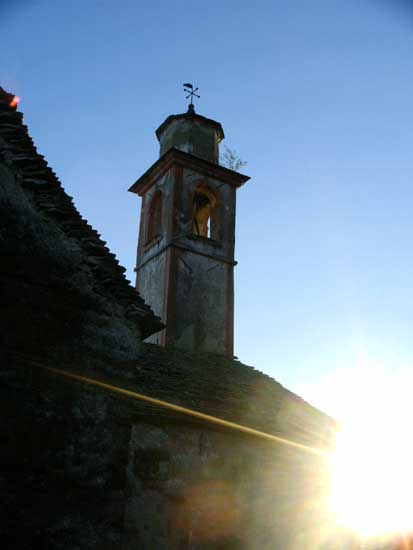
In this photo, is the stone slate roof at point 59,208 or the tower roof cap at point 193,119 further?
the tower roof cap at point 193,119

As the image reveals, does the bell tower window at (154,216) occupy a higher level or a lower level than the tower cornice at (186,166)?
lower

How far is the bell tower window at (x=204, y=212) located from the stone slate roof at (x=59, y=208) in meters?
10.1

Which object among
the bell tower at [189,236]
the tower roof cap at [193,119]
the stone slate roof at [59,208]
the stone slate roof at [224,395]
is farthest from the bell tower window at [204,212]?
the stone slate roof at [59,208]

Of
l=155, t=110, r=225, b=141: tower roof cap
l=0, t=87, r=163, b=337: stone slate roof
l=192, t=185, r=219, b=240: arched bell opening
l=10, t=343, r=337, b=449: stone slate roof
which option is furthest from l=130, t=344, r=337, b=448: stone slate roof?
l=155, t=110, r=225, b=141: tower roof cap

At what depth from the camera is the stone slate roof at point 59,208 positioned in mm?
4691

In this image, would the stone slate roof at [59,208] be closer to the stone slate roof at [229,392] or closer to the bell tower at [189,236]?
Answer: the stone slate roof at [229,392]

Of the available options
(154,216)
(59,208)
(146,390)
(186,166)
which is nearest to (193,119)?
(186,166)

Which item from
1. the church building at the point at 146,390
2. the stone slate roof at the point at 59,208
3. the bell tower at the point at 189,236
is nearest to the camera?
the church building at the point at 146,390

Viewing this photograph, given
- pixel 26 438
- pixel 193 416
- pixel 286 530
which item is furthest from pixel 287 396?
pixel 26 438

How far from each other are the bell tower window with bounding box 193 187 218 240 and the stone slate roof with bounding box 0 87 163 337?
10054 millimetres

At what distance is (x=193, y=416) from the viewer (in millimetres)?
8008

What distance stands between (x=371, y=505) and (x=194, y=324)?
5.86 metres

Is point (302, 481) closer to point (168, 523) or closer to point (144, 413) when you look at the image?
point (168, 523)

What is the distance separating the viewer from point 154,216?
1554 centimetres
